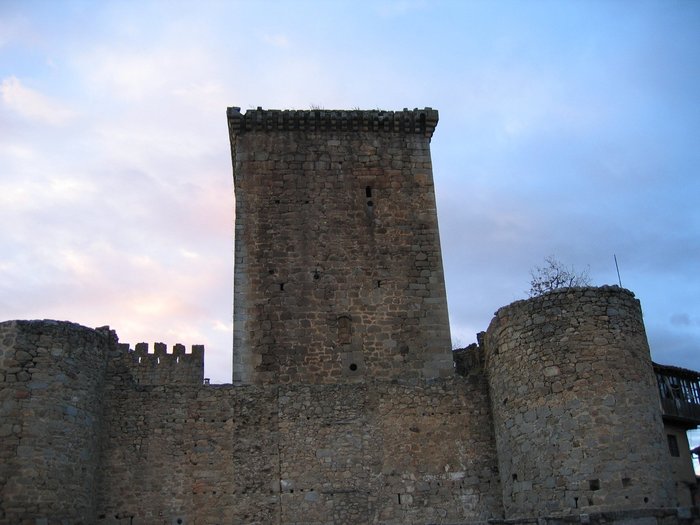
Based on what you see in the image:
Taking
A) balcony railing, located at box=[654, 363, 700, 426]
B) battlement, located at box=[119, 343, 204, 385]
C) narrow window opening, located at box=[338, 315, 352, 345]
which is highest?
battlement, located at box=[119, 343, 204, 385]

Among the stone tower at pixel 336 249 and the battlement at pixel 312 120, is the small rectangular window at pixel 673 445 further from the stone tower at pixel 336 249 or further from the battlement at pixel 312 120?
the battlement at pixel 312 120

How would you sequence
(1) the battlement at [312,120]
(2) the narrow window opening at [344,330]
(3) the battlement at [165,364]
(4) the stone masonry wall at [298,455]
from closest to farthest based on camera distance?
(4) the stone masonry wall at [298,455], (2) the narrow window opening at [344,330], (1) the battlement at [312,120], (3) the battlement at [165,364]

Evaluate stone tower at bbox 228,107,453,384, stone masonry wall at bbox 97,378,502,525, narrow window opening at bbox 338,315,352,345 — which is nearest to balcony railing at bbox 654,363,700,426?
stone tower at bbox 228,107,453,384

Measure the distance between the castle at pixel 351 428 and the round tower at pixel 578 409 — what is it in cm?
3

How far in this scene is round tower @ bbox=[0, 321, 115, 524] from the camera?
1319 cm

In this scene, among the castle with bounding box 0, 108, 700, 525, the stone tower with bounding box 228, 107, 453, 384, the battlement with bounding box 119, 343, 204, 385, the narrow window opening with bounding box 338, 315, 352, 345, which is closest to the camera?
the castle with bounding box 0, 108, 700, 525

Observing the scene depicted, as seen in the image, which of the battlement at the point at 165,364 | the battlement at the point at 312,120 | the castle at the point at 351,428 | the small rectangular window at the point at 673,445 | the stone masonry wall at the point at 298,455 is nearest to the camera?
the castle at the point at 351,428

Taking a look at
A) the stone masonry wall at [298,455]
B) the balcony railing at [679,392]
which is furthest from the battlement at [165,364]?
the balcony railing at [679,392]

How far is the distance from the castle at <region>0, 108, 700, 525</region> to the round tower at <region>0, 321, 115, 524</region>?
0.09 feet

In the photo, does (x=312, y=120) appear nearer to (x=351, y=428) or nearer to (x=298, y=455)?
(x=351, y=428)

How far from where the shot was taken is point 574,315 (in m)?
14.3

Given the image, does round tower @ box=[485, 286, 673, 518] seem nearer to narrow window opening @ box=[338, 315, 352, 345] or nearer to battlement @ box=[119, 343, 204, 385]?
narrow window opening @ box=[338, 315, 352, 345]

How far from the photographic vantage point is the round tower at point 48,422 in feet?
43.3

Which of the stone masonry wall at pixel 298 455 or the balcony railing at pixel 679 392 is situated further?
the balcony railing at pixel 679 392
